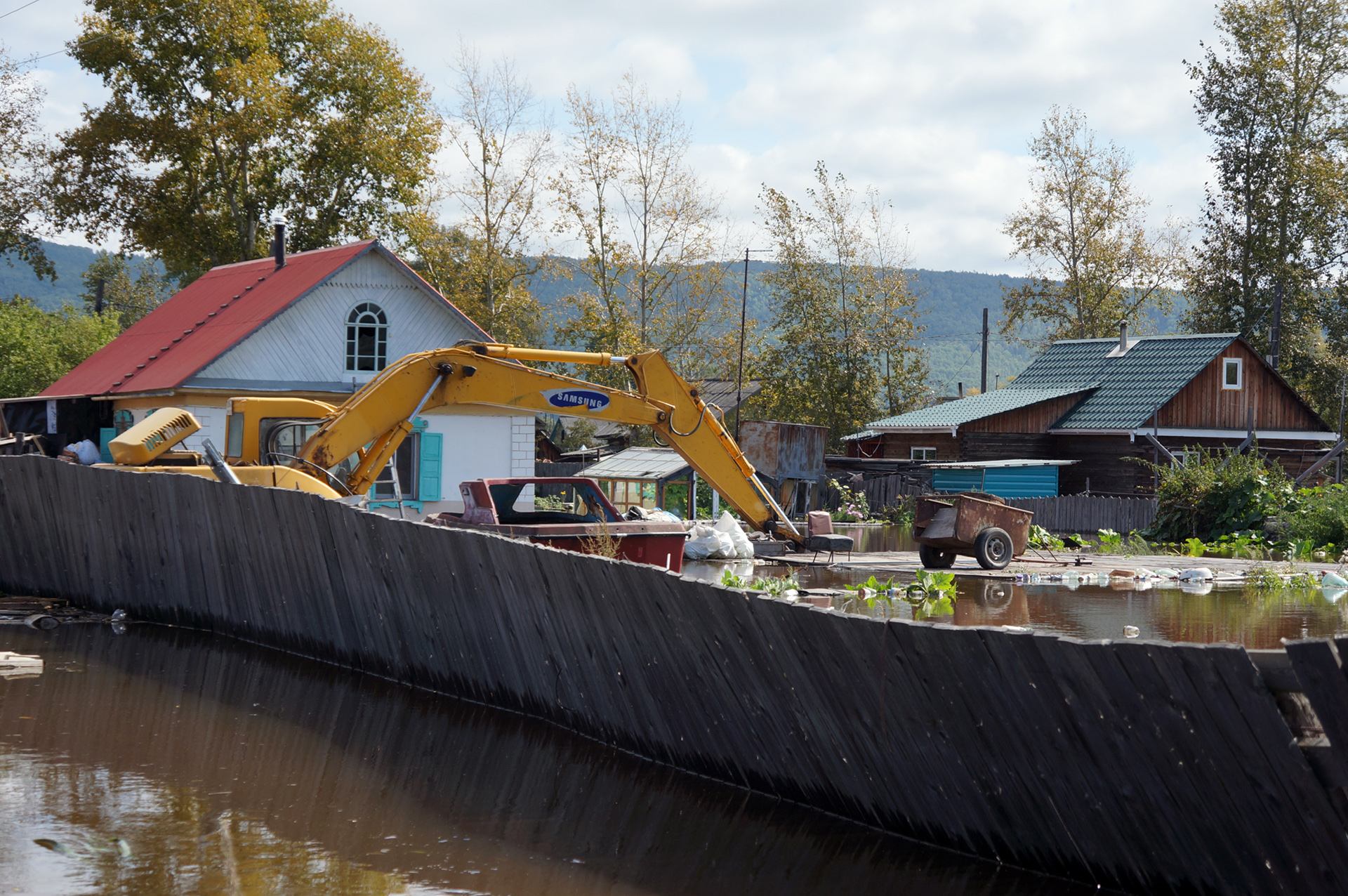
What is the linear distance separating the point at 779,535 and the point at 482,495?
6.21 m

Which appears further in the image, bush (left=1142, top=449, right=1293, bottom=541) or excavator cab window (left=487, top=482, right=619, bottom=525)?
bush (left=1142, top=449, right=1293, bottom=541)

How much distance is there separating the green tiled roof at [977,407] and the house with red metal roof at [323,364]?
62.1 feet

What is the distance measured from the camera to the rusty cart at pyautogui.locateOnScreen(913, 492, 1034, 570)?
2016 centimetres

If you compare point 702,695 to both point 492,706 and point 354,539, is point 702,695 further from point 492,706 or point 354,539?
point 354,539

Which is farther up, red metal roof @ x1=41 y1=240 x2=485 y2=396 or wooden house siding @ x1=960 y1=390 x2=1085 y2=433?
red metal roof @ x1=41 y1=240 x2=485 y2=396

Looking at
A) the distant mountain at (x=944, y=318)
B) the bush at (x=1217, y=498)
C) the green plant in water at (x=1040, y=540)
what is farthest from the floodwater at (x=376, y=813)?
the distant mountain at (x=944, y=318)

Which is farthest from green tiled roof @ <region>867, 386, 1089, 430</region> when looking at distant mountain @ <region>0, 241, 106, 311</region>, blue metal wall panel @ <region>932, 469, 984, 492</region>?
distant mountain @ <region>0, 241, 106, 311</region>

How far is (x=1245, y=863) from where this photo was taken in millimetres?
4840

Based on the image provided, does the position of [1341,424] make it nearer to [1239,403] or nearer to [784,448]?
[1239,403]

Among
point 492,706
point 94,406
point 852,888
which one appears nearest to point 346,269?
point 94,406

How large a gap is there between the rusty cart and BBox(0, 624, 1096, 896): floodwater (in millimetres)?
12099

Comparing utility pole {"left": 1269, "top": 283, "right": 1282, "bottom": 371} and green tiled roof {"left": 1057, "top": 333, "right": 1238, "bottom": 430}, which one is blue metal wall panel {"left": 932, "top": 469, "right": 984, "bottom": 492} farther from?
utility pole {"left": 1269, "top": 283, "right": 1282, "bottom": 371}

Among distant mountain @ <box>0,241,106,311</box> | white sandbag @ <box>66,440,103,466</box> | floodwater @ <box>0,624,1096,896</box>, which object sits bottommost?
floodwater @ <box>0,624,1096,896</box>

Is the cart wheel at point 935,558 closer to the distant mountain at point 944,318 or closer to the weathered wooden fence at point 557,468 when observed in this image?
the weathered wooden fence at point 557,468
